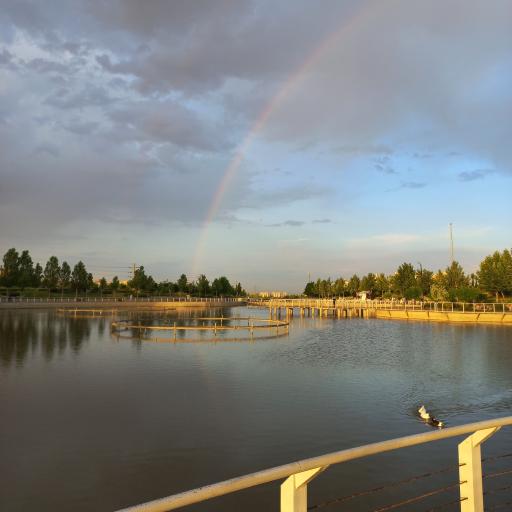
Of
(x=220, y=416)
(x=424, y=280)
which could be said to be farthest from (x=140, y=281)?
(x=220, y=416)

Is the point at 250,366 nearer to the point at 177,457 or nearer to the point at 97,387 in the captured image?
the point at 97,387

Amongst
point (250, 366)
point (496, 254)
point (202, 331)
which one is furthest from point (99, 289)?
point (250, 366)

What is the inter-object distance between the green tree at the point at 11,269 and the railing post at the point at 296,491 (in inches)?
3979

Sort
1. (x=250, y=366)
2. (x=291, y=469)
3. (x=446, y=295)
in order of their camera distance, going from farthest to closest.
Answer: (x=446, y=295) → (x=250, y=366) → (x=291, y=469)

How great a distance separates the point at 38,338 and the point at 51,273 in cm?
6913

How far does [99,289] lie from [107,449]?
105m

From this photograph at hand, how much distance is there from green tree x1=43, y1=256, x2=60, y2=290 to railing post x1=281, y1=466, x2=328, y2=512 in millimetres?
106685

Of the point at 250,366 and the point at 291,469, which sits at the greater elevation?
the point at 291,469

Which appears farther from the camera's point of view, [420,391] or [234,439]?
[420,391]

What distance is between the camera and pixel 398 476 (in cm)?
1040

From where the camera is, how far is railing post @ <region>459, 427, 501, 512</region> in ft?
10.7

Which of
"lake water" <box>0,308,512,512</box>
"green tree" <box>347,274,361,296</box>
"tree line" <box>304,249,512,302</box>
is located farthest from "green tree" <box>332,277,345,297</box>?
"lake water" <box>0,308,512,512</box>

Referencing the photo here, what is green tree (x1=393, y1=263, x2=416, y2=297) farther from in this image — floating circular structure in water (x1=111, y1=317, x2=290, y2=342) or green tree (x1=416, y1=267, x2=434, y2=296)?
floating circular structure in water (x1=111, y1=317, x2=290, y2=342)

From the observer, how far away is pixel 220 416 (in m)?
14.9
